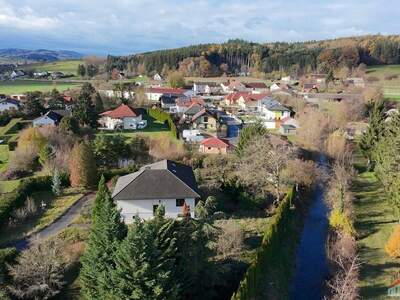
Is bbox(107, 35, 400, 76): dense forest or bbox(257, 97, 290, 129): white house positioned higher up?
bbox(107, 35, 400, 76): dense forest

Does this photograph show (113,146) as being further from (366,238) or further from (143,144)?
(366,238)

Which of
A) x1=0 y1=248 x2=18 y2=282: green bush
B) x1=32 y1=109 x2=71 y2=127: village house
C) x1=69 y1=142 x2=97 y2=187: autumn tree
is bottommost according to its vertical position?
x1=0 y1=248 x2=18 y2=282: green bush

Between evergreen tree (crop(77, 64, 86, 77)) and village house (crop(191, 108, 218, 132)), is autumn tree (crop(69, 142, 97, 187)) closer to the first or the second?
Answer: village house (crop(191, 108, 218, 132))

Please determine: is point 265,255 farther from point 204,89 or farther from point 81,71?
point 81,71

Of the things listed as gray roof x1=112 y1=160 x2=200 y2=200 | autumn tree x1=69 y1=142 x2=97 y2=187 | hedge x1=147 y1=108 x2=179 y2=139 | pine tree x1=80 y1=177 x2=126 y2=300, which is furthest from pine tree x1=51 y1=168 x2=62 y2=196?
hedge x1=147 y1=108 x2=179 y2=139

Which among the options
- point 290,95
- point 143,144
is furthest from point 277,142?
point 290,95

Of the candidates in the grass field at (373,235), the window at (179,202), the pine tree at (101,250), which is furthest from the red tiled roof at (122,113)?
the pine tree at (101,250)

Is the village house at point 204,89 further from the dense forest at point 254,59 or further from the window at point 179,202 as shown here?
the window at point 179,202
